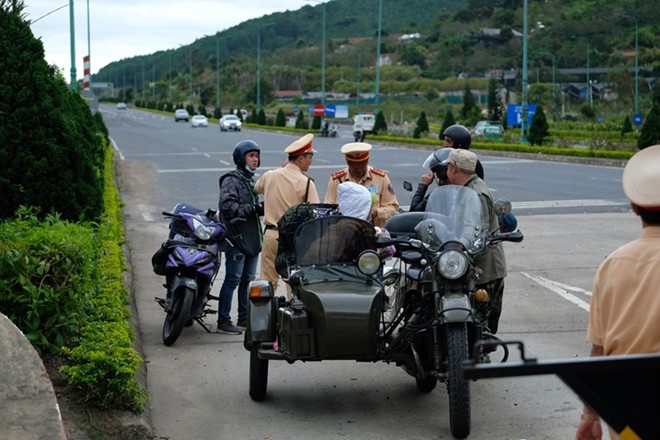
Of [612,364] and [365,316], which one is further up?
[612,364]

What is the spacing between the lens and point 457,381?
19.9 feet

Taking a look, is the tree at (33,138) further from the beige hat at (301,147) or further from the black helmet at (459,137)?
the black helmet at (459,137)

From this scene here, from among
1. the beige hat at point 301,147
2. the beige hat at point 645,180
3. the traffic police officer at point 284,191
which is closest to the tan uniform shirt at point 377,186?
the traffic police officer at point 284,191

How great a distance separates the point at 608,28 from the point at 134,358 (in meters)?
114

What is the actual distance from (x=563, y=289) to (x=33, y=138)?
5450mm

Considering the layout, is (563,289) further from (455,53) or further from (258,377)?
(455,53)

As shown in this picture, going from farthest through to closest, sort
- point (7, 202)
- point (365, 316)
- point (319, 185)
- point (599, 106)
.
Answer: point (599, 106)
point (319, 185)
point (7, 202)
point (365, 316)


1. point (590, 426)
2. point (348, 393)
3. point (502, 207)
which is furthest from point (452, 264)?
point (590, 426)

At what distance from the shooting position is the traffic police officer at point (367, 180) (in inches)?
336

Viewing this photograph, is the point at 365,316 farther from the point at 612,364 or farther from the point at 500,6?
the point at 500,6

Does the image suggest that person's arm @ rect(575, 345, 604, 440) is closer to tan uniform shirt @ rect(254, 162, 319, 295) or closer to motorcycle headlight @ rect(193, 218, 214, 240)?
tan uniform shirt @ rect(254, 162, 319, 295)

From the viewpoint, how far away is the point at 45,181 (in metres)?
8.88

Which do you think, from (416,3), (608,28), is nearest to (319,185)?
(608,28)

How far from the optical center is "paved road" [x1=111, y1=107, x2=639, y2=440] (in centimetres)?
655
